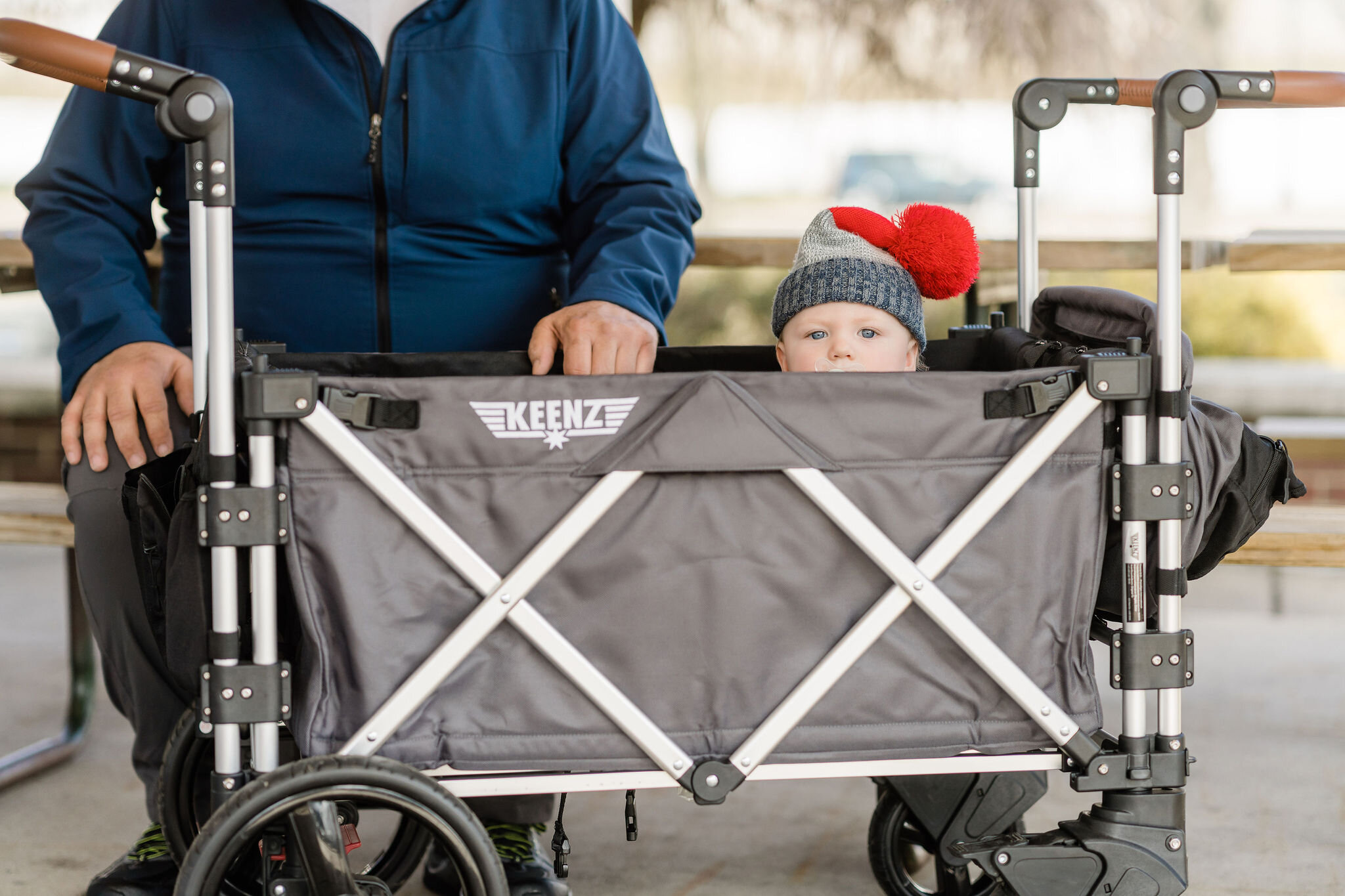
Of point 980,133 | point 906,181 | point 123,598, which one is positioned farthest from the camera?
point 906,181

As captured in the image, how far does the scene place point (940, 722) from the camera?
1320 millimetres

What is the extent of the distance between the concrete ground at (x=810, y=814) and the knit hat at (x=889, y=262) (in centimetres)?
74

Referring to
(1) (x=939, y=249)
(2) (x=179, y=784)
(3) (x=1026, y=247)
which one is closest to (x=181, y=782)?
(2) (x=179, y=784)

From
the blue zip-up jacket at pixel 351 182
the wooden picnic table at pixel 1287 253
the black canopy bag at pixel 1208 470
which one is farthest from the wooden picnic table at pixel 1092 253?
the black canopy bag at pixel 1208 470

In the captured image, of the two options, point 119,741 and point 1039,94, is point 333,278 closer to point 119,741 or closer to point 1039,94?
point 1039,94

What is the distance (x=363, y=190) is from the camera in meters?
1.74

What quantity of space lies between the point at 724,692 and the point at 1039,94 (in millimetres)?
868

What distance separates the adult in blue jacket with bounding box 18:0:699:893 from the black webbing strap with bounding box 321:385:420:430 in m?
0.39

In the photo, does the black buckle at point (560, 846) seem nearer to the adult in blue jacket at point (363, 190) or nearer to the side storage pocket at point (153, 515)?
the adult in blue jacket at point (363, 190)

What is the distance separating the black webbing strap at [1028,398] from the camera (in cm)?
127

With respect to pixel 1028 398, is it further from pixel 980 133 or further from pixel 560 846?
pixel 980 133

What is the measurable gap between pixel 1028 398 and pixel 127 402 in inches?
39.8

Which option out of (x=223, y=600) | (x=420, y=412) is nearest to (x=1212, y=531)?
(x=420, y=412)

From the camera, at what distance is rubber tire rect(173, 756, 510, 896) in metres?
1.20
